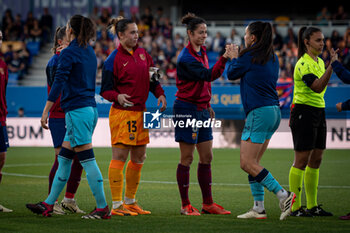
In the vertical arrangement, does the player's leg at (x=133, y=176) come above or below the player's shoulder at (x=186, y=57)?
below

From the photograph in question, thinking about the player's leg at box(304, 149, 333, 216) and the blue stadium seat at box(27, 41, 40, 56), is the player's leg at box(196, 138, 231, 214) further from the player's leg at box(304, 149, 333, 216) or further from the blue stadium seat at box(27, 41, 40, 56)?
the blue stadium seat at box(27, 41, 40, 56)

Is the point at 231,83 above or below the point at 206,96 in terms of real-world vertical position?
below

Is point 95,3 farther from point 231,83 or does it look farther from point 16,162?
point 16,162

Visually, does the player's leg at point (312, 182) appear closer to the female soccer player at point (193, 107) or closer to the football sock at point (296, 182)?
the football sock at point (296, 182)

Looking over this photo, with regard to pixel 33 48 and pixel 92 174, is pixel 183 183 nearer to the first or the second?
pixel 92 174

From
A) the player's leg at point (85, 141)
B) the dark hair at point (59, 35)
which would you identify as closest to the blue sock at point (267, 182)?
the player's leg at point (85, 141)

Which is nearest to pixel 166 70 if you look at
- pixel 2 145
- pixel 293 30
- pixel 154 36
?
pixel 154 36

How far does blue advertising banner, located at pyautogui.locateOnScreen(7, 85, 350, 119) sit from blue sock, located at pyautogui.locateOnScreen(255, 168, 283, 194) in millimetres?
11524

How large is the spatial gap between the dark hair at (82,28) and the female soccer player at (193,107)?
1157 mm

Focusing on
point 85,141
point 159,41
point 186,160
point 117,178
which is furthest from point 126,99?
point 159,41

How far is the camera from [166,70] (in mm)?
22844

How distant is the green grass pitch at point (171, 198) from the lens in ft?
20.0

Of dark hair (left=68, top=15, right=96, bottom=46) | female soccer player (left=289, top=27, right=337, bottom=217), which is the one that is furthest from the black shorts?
dark hair (left=68, top=15, right=96, bottom=46)

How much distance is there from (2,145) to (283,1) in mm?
24119
